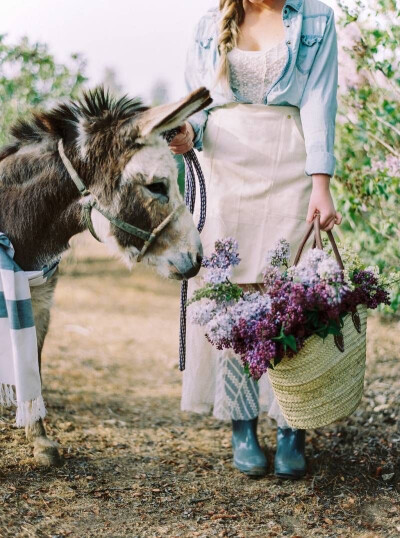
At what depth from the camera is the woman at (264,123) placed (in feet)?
8.89

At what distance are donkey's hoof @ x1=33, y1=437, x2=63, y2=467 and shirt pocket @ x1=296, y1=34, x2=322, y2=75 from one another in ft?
6.58

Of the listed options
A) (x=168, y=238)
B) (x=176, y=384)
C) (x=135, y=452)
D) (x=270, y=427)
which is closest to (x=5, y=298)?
(x=168, y=238)

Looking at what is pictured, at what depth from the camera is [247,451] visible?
315cm

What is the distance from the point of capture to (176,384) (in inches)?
201

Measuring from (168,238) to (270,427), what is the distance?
1.78 meters

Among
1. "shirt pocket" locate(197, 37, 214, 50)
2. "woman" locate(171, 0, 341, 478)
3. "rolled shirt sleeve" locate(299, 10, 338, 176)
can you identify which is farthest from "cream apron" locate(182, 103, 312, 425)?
"shirt pocket" locate(197, 37, 214, 50)

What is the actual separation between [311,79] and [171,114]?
74 cm

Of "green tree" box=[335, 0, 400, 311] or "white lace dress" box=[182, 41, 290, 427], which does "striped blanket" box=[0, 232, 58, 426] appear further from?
"green tree" box=[335, 0, 400, 311]

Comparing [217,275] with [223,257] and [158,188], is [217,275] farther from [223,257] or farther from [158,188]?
[158,188]

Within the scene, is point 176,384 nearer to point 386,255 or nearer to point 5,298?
point 386,255

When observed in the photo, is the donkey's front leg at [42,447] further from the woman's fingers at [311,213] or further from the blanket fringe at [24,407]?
the woman's fingers at [311,213]

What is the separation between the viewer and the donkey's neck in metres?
2.65

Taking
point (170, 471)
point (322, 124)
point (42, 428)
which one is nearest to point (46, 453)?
point (42, 428)

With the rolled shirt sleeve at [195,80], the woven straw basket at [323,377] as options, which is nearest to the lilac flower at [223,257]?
the woven straw basket at [323,377]
